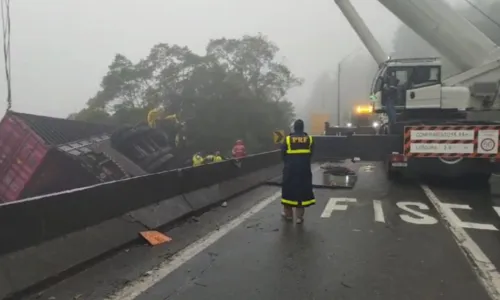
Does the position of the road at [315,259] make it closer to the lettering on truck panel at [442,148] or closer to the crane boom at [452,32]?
the lettering on truck panel at [442,148]

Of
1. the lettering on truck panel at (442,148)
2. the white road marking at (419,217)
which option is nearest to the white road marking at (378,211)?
the white road marking at (419,217)

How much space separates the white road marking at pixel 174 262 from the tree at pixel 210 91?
41890 millimetres

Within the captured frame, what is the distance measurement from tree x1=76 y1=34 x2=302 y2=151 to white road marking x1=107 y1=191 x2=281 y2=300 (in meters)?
41.9

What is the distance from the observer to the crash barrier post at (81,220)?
4488 mm

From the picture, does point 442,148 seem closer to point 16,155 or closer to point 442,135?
point 442,135

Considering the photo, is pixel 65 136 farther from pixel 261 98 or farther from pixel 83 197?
pixel 261 98

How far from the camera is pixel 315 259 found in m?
5.72

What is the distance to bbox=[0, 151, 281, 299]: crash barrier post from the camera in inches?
177

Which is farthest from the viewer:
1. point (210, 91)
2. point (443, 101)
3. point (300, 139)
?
point (210, 91)

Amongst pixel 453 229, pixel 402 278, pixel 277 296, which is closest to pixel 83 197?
pixel 277 296

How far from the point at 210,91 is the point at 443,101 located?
129 feet

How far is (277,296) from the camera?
14.4 feet

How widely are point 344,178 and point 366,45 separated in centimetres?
1309

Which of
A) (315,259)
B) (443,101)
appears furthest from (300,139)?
(443,101)
